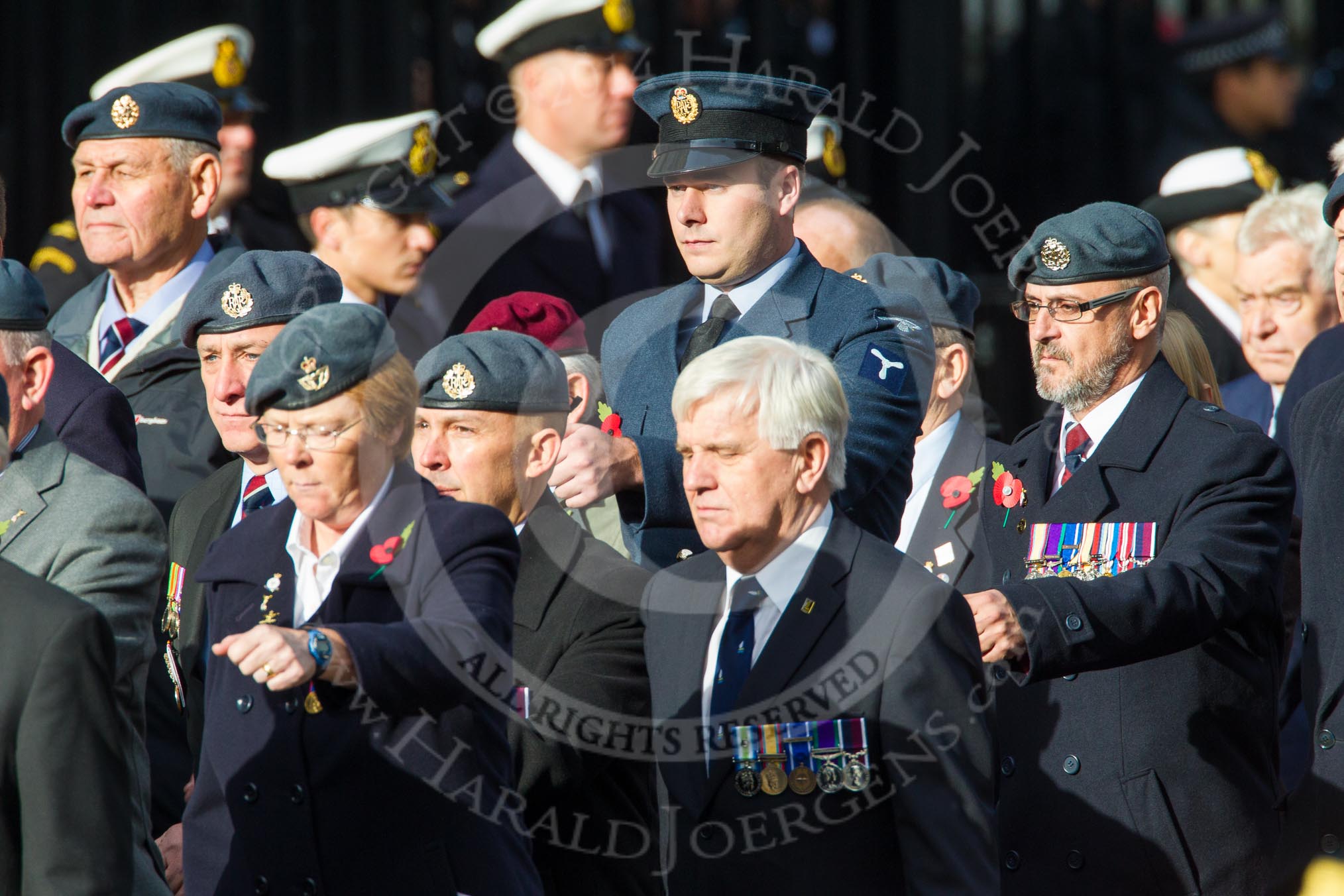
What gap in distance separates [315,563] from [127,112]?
6.97ft

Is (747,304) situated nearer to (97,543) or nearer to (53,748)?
(97,543)

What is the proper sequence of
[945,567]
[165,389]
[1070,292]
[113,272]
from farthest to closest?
[113,272] < [165,389] < [945,567] < [1070,292]

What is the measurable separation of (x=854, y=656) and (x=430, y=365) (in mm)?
1013

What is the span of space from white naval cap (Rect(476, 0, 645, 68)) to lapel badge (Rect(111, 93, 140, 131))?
1481 millimetres

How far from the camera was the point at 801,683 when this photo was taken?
2873mm

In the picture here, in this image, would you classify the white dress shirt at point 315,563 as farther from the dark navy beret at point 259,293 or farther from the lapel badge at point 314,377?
the dark navy beret at point 259,293

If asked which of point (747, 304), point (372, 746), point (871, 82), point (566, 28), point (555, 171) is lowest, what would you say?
point (372, 746)

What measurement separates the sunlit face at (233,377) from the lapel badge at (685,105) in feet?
2.98

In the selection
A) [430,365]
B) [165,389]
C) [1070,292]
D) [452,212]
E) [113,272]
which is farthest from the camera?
[452,212]

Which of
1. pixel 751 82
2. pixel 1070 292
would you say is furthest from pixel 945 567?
pixel 751 82

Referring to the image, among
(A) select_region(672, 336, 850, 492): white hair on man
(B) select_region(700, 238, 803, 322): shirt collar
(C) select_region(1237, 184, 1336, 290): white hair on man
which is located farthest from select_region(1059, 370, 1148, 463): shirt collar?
(C) select_region(1237, 184, 1336, 290): white hair on man

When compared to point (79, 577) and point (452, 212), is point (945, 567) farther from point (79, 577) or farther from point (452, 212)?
point (452, 212)

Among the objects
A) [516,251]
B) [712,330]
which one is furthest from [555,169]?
[712,330]

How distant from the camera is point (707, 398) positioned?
9.69 ft
